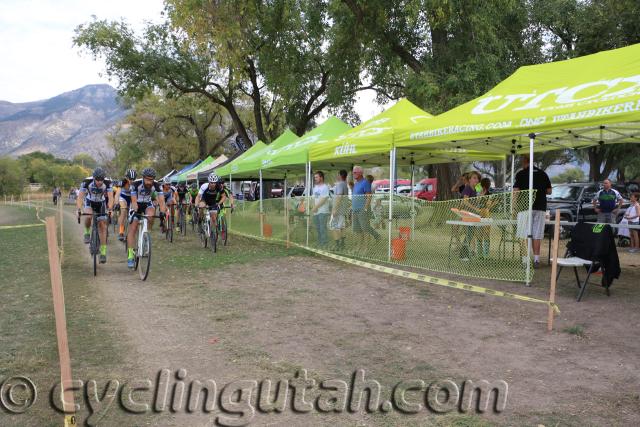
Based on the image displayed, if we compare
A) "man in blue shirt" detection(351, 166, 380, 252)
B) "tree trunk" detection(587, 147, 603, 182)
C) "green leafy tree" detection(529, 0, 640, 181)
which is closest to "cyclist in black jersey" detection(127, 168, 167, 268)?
"man in blue shirt" detection(351, 166, 380, 252)

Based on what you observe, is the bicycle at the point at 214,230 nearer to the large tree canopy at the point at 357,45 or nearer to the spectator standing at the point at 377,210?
the spectator standing at the point at 377,210

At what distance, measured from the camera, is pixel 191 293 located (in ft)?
26.9

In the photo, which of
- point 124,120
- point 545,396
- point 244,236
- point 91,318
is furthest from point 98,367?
point 124,120

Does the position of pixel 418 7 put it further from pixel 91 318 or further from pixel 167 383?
pixel 167 383

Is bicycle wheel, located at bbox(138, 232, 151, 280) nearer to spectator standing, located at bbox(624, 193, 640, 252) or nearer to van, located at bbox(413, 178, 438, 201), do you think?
spectator standing, located at bbox(624, 193, 640, 252)

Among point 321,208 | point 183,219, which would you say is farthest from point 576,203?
point 183,219

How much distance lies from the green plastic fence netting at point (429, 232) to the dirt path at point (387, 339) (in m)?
1.27

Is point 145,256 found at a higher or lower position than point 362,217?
lower

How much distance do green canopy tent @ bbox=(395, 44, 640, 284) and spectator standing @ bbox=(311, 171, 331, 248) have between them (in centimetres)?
279

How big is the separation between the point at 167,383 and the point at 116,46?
1176 inches

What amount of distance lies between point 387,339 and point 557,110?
478cm

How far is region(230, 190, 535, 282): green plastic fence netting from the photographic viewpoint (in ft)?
29.2

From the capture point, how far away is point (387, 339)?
5.68m

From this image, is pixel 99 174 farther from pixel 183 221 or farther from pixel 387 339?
pixel 183 221
